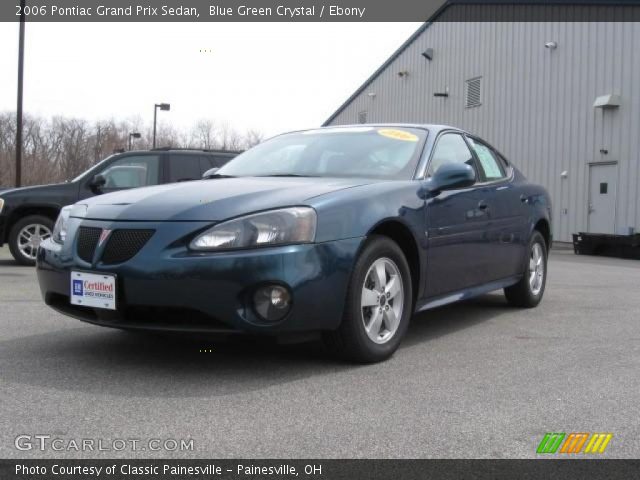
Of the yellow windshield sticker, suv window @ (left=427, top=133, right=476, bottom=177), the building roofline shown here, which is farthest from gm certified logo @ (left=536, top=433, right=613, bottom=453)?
the building roofline

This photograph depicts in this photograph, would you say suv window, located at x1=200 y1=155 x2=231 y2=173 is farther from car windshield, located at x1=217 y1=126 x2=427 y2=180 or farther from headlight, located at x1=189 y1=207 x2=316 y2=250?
headlight, located at x1=189 y1=207 x2=316 y2=250

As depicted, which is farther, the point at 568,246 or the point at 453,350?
the point at 568,246

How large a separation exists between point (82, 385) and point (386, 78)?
87.2 ft

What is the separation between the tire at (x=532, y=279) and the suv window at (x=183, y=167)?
5533 millimetres

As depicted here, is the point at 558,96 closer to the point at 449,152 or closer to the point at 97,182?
the point at 97,182

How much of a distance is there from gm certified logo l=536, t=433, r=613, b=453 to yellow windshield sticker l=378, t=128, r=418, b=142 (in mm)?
2533

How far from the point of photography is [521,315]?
5.96 metres

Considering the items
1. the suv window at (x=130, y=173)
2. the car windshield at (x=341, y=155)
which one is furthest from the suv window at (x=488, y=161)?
the suv window at (x=130, y=173)

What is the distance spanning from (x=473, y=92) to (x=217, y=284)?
21.2 metres

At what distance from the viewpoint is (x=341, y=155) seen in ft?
16.0

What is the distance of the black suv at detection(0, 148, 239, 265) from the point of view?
10.1 metres

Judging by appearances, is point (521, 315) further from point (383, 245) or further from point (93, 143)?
point (93, 143)

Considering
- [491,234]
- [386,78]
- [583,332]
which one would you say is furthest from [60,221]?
[386,78]

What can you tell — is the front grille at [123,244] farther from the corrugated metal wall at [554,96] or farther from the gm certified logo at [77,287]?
the corrugated metal wall at [554,96]
